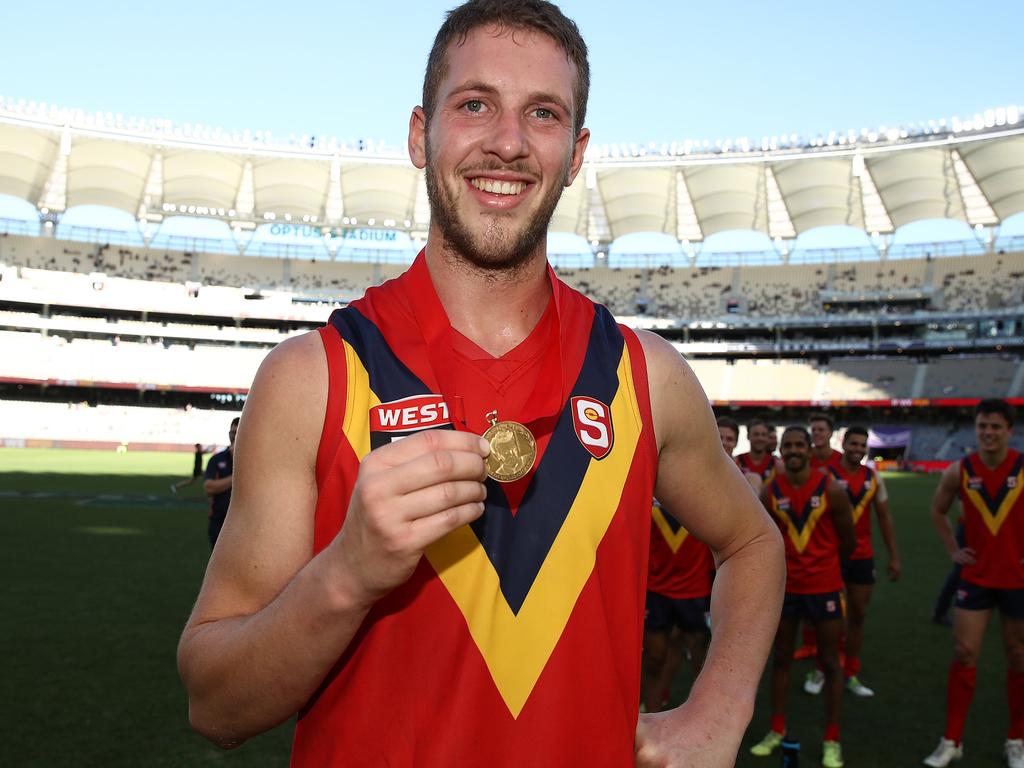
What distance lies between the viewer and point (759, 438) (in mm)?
9156

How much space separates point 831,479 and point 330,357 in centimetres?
690

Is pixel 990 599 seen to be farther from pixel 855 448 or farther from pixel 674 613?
pixel 855 448

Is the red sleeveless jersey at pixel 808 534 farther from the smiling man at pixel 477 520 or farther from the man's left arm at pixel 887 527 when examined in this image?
the smiling man at pixel 477 520

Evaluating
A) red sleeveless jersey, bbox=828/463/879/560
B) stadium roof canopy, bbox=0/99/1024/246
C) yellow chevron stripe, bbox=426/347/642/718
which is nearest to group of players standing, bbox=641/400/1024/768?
red sleeveless jersey, bbox=828/463/879/560

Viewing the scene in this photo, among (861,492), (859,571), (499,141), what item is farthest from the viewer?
(861,492)

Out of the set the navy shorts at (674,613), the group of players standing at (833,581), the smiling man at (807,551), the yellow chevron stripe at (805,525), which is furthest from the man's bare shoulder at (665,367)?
the yellow chevron stripe at (805,525)

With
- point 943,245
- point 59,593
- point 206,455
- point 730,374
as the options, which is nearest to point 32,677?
point 59,593

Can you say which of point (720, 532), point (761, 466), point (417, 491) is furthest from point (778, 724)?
point (417, 491)

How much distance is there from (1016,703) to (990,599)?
747 mm

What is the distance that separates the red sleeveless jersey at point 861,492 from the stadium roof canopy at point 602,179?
36559 millimetres

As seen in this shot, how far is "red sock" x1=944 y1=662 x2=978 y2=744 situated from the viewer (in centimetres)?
591

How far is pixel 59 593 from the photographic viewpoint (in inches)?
385

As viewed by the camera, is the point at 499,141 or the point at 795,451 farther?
the point at 795,451

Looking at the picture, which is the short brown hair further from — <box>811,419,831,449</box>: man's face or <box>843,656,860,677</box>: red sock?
<box>811,419,831,449</box>: man's face
